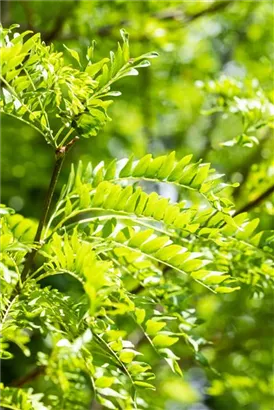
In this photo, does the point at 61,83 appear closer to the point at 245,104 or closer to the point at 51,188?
the point at 51,188

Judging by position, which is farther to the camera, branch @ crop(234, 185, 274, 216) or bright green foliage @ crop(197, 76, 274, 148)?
branch @ crop(234, 185, 274, 216)

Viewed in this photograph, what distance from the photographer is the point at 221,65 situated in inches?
159

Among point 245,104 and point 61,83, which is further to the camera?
point 245,104

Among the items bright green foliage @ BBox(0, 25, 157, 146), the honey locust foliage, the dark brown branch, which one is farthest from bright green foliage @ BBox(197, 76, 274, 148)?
the dark brown branch

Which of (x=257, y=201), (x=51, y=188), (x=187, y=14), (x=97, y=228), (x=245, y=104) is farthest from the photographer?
(x=187, y=14)

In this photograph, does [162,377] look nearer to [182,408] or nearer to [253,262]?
[182,408]

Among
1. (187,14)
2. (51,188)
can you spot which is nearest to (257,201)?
(51,188)

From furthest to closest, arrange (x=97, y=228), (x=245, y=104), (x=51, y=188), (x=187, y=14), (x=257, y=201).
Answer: (x=187, y=14) → (x=257, y=201) → (x=245, y=104) → (x=97, y=228) → (x=51, y=188)

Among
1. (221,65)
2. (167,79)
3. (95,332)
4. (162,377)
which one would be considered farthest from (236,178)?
(95,332)

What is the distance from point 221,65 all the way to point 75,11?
1.65m

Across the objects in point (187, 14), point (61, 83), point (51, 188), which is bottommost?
point (187, 14)

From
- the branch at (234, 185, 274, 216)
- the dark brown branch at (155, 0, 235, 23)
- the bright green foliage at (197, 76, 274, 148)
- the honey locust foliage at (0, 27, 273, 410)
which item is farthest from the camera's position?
the dark brown branch at (155, 0, 235, 23)

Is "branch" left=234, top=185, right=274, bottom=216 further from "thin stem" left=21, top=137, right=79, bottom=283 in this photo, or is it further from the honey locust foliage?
"thin stem" left=21, top=137, right=79, bottom=283

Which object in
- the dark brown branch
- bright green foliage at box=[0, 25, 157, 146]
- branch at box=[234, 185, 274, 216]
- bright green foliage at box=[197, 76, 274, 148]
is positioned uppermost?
bright green foliage at box=[0, 25, 157, 146]
